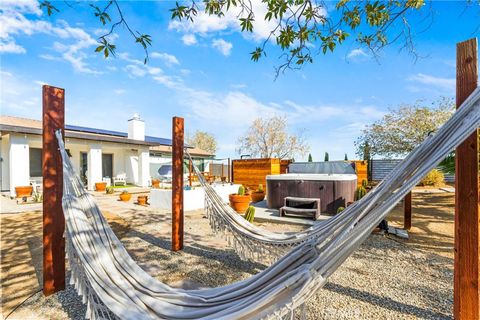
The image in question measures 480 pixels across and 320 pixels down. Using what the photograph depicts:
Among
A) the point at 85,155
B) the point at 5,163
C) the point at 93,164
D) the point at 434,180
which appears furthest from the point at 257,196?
the point at 5,163

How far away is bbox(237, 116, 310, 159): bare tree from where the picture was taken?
18.1 metres

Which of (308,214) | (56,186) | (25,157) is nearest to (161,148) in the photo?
(25,157)

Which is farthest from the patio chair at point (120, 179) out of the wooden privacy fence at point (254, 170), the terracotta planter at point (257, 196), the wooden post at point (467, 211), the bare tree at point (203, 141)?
the bare tree at point (203, 141)

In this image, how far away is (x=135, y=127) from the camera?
487 inches

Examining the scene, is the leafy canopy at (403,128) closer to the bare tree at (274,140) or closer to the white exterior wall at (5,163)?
the bare tree at (274,140)

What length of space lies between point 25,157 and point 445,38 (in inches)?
461

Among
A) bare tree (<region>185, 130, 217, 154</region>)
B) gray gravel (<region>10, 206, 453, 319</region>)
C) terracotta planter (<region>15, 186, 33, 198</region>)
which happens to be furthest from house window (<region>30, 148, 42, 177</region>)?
bare tree (<region>185, 130, 217, 154</region>)

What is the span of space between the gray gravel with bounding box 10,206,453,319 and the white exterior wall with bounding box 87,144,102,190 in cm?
756

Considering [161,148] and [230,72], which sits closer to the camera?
[230,72]

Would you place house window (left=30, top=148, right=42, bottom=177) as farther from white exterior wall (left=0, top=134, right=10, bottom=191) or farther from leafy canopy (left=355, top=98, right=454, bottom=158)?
leafy canopy (left=355, top=98, right=454, bottom=158)

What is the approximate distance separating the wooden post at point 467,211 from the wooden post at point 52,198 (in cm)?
321

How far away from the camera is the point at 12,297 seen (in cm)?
210

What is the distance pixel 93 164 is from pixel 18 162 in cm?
246

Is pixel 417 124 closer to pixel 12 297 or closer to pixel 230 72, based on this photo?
pixel 230 72
